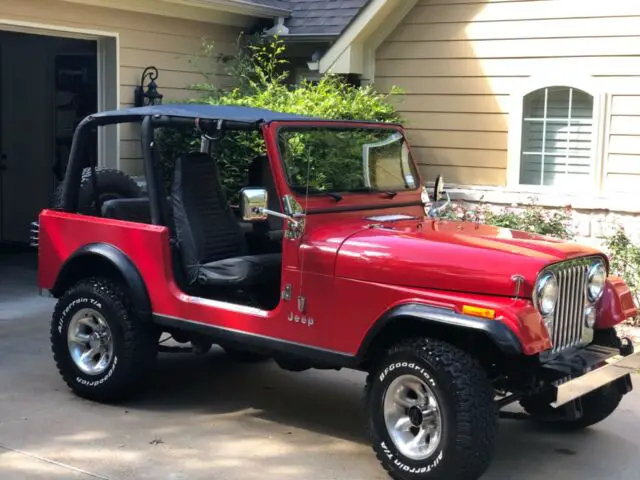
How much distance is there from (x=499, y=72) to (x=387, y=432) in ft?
19.8

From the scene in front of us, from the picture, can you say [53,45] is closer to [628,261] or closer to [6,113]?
[6,113]

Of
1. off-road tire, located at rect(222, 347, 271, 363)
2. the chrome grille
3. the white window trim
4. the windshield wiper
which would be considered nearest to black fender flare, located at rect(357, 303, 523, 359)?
the chrome grille

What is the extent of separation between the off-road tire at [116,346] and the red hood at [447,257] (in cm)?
156

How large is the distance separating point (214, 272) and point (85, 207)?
4.23ft

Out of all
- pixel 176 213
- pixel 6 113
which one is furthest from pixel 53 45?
pixel 176 213

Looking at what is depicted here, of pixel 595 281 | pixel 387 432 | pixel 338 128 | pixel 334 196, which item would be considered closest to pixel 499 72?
pixel 338 128

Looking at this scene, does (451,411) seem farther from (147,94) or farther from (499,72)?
(147,94)

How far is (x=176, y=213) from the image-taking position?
549 cm

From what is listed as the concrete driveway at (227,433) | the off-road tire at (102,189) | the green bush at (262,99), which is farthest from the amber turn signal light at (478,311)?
the green bush at (262,99)

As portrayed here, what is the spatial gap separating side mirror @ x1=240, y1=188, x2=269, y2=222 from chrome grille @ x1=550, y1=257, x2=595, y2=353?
5.02ft

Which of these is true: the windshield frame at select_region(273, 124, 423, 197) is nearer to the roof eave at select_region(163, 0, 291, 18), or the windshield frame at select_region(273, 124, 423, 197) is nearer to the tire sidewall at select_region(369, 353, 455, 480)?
the tire sidewall at select_region(369, 353, 455, 480)

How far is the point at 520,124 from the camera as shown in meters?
9.48

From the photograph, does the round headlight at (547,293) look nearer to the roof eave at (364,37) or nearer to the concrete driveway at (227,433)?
the concrete driveway at (227,433)

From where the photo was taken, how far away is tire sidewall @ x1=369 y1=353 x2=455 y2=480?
4242mm
